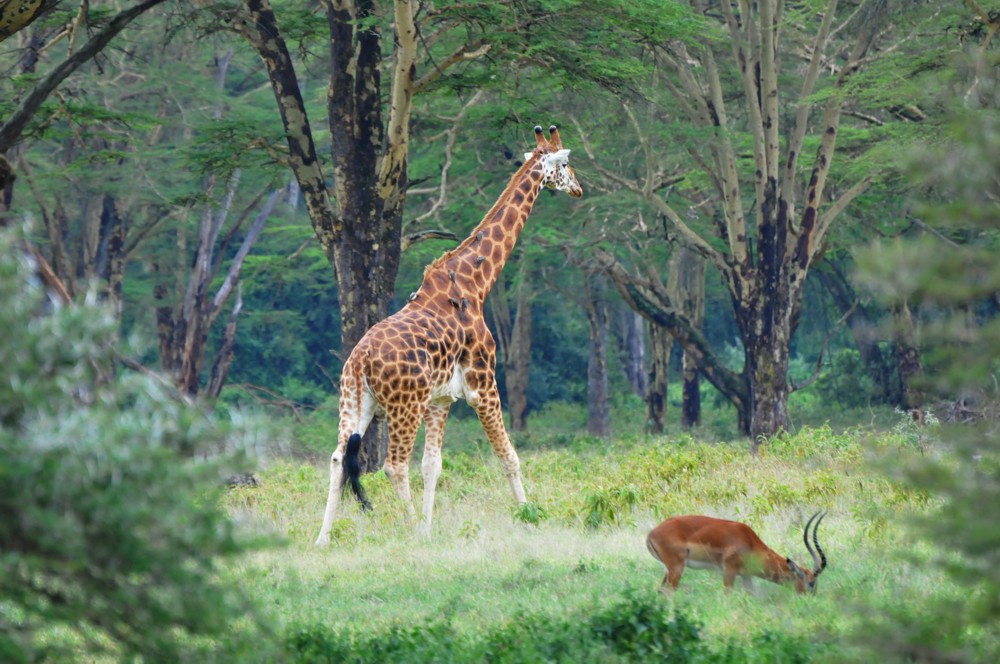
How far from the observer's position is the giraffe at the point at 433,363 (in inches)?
419

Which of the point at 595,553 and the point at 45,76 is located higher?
the point at 45,76

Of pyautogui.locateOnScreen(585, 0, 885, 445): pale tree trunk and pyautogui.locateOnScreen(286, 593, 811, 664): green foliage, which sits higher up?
pyautogui.locateOnScreen(585, 0, 885, 445): pale tree trunk

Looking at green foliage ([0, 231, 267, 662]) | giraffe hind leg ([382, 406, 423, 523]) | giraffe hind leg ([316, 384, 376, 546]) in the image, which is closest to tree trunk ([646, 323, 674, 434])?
giraffe hind leg ([382, 406, 423, 523])

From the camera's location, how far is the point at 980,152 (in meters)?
4.25

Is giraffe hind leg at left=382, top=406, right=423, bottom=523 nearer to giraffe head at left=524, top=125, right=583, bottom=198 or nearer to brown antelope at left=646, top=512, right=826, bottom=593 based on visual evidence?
giraffe head at left=524, top=125, right=583, bottom=198

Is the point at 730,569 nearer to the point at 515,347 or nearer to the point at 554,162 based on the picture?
the point at 554,162

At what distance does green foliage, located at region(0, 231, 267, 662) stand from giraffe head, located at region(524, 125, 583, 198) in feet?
28.1

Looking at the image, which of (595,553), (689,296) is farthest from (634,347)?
(595,553)

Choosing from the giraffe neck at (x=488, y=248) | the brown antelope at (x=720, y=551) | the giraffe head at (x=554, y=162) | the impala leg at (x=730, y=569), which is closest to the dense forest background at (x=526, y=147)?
the giraffe head at (x=554, y=162)

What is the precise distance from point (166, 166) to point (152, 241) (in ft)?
14.5

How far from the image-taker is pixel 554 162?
12633 millimetres

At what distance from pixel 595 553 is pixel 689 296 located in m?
18.4

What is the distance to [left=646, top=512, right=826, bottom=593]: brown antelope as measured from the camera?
7.21 meters

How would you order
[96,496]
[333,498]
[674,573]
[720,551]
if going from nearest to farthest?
[96,496] → [720,551] → [674,573] → [333,498]
